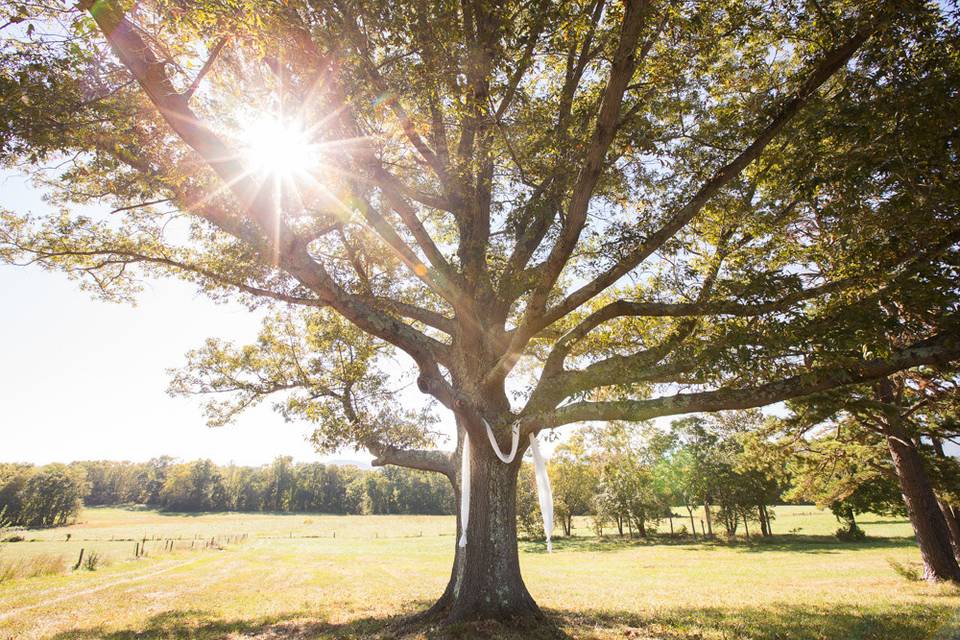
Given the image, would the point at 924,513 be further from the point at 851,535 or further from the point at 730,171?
the point at 851,535

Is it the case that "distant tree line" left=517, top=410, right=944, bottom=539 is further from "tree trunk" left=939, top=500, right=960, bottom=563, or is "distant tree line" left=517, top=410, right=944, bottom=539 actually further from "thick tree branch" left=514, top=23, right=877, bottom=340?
"thick tree branch" left=514, top=23, right=877, bottom=340

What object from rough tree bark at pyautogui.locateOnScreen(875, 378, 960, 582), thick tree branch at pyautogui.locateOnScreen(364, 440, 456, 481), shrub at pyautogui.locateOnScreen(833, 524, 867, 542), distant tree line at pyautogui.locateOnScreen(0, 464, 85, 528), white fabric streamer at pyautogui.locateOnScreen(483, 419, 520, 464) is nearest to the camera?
white fabric streamer at pyautogui.locateOnScreen(483, 419, 520, 464)

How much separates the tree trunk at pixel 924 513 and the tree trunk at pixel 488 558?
37.6 ft

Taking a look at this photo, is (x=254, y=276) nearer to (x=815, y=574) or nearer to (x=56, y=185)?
(x=56, y=185)

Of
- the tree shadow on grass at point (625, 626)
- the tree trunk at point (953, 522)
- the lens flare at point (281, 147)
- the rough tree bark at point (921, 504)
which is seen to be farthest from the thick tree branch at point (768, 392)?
the tree trunk at point (953, 522)

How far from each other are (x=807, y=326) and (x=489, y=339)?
17.3ft

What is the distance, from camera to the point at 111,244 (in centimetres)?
956

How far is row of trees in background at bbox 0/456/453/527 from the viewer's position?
105500 millimetres

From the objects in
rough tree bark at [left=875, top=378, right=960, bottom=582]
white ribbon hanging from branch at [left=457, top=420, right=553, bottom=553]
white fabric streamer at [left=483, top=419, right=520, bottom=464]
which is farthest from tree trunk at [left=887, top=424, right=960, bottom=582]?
white fabric streamer at [left=483, top=419, right=520, bottom=464]

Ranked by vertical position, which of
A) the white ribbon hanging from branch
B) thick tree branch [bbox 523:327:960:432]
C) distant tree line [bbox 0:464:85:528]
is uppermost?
thick tree branch [bbox 523:327:960:432]

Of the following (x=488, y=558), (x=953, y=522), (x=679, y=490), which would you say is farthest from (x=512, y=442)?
(x=679, y=490)

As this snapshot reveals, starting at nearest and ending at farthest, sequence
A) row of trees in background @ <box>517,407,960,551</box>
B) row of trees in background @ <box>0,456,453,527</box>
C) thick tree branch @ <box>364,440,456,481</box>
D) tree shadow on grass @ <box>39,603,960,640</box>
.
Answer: tree shadow on grass @ <box>39,603,960,640</box> → thick tree branch @ <box>364,440,456,481</box> → row of trees in background @ <box>517,407,960,551</box> → row of trees in background @ <box>0,456,453,527</box>

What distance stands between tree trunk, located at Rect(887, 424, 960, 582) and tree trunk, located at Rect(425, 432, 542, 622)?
11462 millimetres

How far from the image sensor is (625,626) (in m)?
8.21
